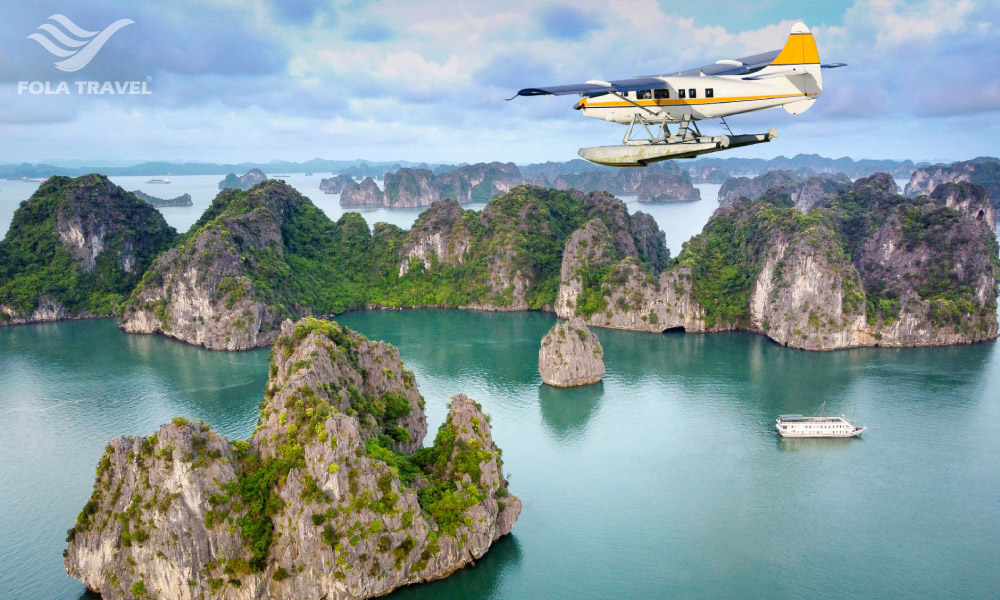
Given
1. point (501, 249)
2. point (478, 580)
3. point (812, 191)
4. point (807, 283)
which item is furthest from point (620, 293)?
point (812, 191)

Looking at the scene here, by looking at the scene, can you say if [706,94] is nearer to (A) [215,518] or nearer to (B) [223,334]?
(A) [215,518]

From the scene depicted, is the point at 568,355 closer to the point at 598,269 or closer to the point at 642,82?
the point at 598,269

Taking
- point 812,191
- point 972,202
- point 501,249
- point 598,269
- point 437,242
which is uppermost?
point 812,191

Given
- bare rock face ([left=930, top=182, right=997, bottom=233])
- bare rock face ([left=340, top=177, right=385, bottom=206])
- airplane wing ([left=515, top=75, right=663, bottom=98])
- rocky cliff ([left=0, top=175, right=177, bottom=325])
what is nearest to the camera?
airplane wing ([left=515, top=75, right=663, bottom=98])

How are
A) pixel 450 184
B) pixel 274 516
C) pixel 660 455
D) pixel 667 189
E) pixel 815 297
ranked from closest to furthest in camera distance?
pixel 274 516, pixel 660 455, pixel 815 297, pixel 667 189, pixel 450 184

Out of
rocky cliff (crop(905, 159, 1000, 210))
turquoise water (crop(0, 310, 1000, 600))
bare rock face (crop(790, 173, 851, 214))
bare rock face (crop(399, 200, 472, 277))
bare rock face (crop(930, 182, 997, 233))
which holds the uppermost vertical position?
rocky cliff (crop(905, 159, 1000, 210))

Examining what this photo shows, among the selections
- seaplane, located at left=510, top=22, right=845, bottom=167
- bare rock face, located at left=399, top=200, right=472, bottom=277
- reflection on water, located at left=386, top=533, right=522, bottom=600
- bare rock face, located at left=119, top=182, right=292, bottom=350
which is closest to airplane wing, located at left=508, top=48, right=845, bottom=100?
seaplane, located at left=510, top=22, right=845, bottom=167

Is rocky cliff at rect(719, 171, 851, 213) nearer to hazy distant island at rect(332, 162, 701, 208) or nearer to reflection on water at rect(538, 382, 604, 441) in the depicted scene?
hazy distant island at rect(332, 162, 701, 208)

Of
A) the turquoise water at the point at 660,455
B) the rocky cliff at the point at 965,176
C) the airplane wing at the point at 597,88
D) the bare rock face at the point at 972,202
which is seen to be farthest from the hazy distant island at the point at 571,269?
the rocky cliff at the point at 965,176
